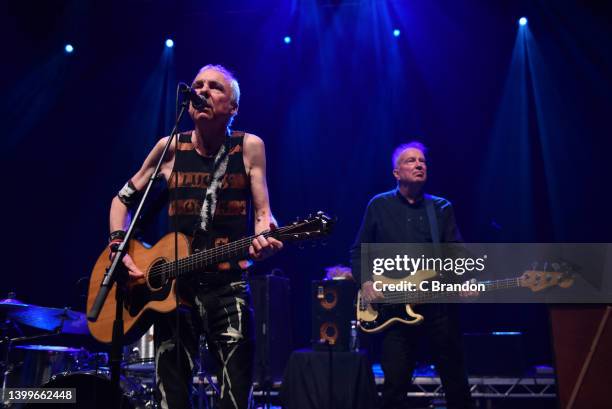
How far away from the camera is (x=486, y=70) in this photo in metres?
8.28

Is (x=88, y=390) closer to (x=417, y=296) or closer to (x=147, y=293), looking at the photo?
(x=147, y=293)

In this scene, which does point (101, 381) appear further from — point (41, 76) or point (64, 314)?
point (41, 76)

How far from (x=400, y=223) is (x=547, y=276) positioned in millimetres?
1586

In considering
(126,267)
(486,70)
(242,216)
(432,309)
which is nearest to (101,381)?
(126,267)

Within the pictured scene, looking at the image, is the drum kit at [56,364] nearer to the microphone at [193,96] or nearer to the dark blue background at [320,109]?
the dark blue background at [320,109]

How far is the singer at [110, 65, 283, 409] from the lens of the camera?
119 inches

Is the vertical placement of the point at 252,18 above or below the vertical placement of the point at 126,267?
above

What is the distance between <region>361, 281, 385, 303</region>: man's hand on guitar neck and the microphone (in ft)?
8.68

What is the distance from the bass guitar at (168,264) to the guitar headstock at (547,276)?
3.35 metres

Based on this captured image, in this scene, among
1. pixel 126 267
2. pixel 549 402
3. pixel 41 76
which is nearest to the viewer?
pixel 126 267

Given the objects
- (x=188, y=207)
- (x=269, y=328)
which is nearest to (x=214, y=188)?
(x=188, y=207)

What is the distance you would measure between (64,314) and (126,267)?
2719mm

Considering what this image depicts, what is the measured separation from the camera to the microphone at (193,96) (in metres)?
3.12

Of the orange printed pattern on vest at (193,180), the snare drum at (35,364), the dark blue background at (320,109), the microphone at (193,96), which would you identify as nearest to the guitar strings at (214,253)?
the orange printed pattern on vest at (193,180)
